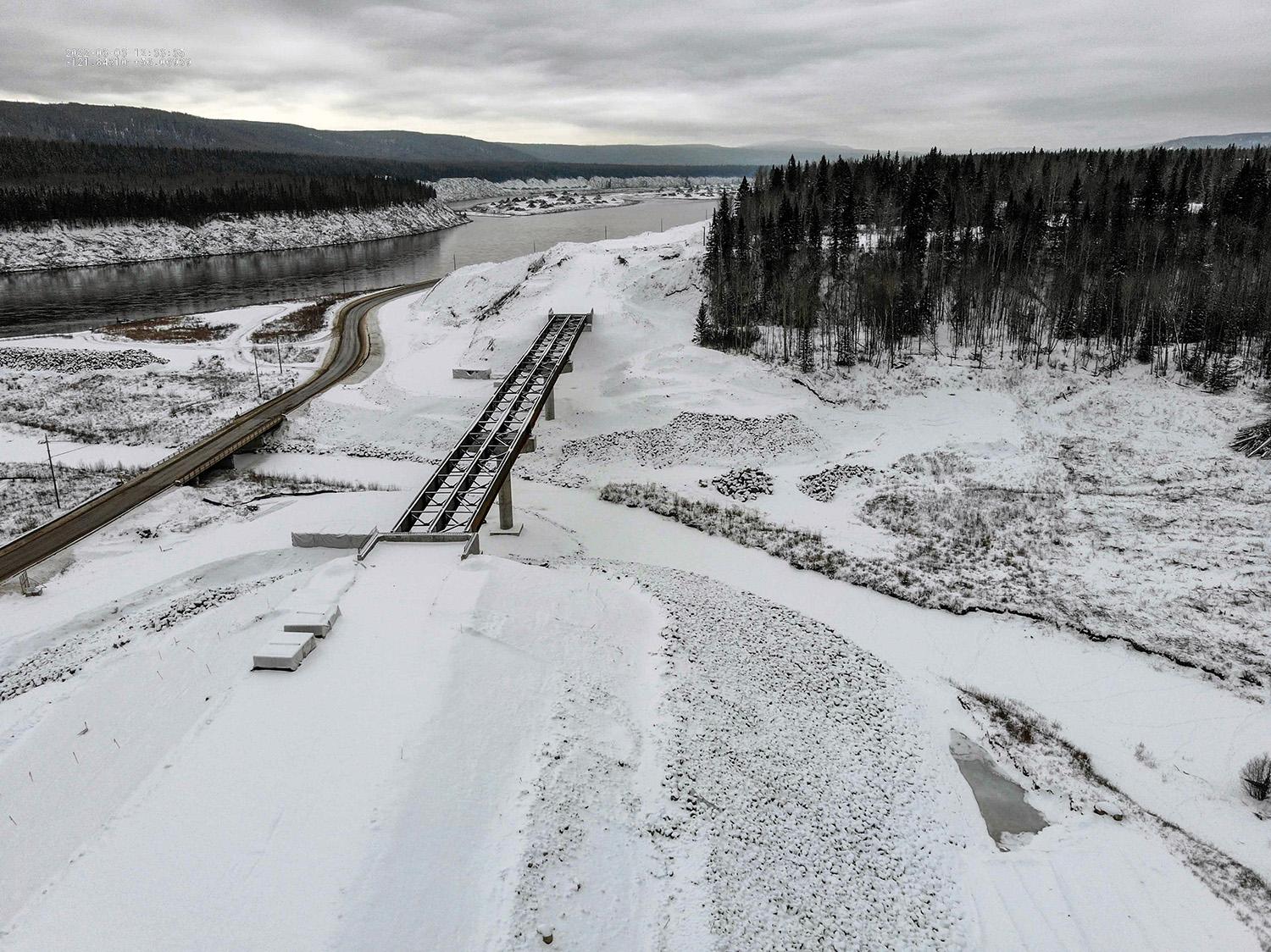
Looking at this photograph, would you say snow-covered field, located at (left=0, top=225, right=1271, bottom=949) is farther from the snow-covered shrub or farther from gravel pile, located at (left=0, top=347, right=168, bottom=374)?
gravel pile, located at (left=0, top=347, right=168, bottom=374)

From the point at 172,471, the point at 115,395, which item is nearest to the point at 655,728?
the point at 172,471

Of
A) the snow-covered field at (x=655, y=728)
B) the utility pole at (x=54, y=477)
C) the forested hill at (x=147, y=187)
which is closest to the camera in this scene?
the snow-covered field at (x=655, y=728)

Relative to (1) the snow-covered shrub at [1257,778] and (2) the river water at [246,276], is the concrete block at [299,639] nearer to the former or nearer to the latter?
(1) the snow-covered shrub at [1257,778]

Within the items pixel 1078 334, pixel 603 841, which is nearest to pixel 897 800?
pixel 603 841

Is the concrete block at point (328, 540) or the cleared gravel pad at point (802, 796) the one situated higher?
the concrete block at point (328, 540)

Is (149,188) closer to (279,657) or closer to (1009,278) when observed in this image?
(1009,278)

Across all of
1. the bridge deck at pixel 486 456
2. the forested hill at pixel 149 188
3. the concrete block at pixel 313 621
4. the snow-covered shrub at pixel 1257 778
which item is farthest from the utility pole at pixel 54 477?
the forested hill at pixel 149 188
